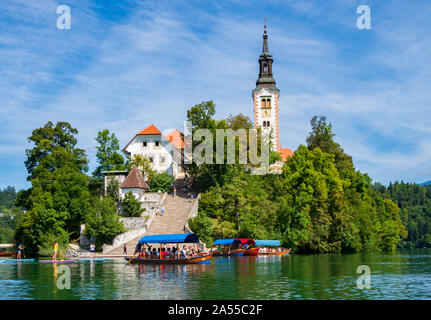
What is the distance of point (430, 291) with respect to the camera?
2705 centimetres

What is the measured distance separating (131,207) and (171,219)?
5.93m

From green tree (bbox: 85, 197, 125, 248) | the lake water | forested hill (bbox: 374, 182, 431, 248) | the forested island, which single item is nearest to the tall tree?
the forested island

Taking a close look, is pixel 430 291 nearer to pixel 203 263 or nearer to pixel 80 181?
pixel 203 263

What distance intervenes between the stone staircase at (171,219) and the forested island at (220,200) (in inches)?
88.0

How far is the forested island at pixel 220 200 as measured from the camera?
204 feet

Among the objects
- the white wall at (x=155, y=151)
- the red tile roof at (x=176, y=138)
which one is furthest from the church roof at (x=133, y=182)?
the red tile roof at (x=176, y=138)

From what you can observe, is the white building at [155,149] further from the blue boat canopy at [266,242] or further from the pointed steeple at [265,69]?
the pointed steeple at [265,69]

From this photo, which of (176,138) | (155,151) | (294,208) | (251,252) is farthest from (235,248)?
Answer: (176,138)

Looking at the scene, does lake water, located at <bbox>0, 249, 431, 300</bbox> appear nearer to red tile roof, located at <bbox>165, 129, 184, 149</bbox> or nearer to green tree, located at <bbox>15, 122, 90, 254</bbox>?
green tree, located at <bbox>15, 122, 90, 254</bbox>

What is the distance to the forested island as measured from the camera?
62.1m

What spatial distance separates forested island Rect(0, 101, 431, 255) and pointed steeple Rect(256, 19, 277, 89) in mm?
31017
